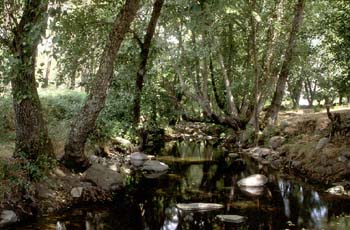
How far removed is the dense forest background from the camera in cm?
1007

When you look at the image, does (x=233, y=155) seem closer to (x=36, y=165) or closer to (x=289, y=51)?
(x=289, y=51)

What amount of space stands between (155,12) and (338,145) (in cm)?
877

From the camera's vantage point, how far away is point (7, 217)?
827 centimetres

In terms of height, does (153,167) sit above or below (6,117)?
below

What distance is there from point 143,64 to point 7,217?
10.3 metres

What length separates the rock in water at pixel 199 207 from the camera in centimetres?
1005

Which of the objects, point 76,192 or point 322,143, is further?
point 322,143

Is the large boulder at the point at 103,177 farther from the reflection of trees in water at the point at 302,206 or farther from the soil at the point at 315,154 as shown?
the soil at the point at 315,154

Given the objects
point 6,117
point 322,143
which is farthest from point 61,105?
point 322,143

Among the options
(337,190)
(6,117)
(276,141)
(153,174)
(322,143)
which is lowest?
(153,174)

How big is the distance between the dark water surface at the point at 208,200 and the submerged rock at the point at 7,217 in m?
0.30

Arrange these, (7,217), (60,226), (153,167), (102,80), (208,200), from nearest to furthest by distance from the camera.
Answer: (7,217) → (60,226) → (102,80) → (208,200) → (153,167)

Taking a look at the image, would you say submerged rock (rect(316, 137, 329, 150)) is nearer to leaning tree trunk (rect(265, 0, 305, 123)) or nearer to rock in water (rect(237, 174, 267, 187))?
rock in water (rect(237, 174, 267, 187))

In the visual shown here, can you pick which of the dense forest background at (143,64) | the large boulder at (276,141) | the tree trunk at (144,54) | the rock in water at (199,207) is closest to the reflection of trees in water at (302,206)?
the rock in water at (199,207)
